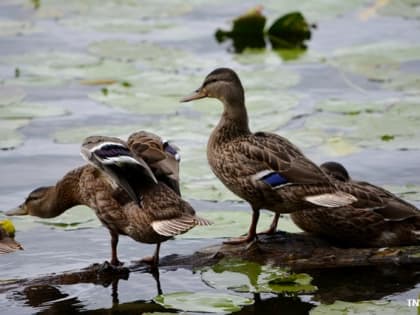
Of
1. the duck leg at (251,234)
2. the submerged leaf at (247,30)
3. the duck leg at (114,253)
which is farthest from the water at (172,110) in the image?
the duck leg at (251,234)

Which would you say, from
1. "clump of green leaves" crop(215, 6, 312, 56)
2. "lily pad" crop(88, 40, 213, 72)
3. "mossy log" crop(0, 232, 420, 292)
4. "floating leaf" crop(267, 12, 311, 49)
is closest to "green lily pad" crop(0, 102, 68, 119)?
"lily pad" crop(88, 40, 213, 72)

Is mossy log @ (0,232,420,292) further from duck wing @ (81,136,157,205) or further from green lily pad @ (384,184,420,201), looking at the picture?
green lily pad @ (384,184,420,201)

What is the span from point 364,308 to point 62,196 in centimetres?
224

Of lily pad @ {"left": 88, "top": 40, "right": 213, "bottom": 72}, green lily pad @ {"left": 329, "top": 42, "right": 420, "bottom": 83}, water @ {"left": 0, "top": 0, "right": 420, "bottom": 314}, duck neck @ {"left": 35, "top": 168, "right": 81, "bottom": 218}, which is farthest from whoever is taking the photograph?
lily pad @ {"left": 88, "top": 40, "right": 213, "bottom": 72}

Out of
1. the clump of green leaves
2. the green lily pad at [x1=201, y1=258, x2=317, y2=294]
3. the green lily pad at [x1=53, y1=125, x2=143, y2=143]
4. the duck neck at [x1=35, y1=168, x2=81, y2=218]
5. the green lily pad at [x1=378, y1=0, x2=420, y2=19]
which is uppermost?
the green lily pad at [x1=378, y1=0, x2=420, y2=19]

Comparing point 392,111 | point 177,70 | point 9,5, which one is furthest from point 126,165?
point 9,5

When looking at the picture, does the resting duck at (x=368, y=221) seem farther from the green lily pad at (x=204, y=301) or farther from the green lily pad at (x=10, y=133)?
the green lily pad at (x=10, y=133)

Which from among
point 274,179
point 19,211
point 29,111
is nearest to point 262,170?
point 274,179

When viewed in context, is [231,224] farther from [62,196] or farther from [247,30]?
[247,30]

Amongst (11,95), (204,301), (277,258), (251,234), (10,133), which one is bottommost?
(204,301)

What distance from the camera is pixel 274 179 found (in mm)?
→ 7234

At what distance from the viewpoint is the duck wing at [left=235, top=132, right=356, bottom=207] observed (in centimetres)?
707

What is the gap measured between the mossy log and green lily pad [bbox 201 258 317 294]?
0.08 meters

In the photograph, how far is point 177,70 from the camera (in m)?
11.8
